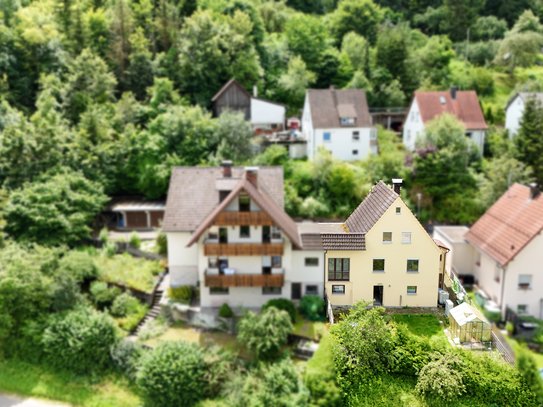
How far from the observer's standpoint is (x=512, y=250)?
2412 centimetres

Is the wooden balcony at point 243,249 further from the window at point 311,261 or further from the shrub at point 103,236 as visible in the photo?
the shrub at point 103,236

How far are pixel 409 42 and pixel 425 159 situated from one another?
3400 centimetres

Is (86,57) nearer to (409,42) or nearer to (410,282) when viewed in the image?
(409,42)

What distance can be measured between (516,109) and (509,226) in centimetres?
1921

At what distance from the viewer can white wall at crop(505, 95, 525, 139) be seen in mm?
40219

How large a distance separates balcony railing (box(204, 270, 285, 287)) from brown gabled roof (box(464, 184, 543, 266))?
35.2 ft

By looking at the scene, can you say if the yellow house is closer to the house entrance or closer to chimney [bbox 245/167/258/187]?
the house entrance

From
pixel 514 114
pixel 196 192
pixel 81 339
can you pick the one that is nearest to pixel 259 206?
pixel 196 192

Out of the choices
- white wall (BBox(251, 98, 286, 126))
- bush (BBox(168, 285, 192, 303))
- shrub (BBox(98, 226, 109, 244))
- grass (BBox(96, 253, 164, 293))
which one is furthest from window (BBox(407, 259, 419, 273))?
white wall (BBox(251, 98, 286, 126))

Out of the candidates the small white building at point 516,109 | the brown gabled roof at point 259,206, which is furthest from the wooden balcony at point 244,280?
the small white building at point 516,109

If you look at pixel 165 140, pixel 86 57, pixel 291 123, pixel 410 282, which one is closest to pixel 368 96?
pixel 291 123

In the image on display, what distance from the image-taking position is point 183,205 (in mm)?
26688

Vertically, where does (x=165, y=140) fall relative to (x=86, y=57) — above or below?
below

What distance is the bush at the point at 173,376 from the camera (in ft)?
71.3
